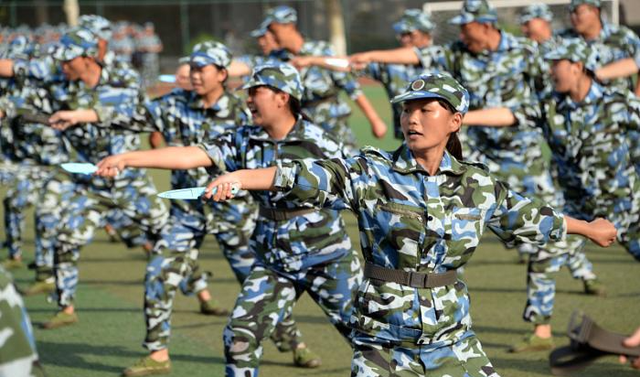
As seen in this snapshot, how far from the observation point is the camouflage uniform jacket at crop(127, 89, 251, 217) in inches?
Answer: 340

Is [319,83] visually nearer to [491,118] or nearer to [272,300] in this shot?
[491,118]

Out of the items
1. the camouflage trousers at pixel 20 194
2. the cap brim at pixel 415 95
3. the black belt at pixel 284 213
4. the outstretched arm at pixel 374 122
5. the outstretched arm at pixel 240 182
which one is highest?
the cap brim at pixel 415 95

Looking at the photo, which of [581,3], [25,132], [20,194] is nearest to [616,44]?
[581,3]

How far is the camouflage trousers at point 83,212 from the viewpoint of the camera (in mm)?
9969

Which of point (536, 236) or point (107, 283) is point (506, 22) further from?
point (536, 236)

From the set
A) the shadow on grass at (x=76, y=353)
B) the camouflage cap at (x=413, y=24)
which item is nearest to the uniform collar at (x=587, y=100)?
the shadow on grass at (x=76, y=353)

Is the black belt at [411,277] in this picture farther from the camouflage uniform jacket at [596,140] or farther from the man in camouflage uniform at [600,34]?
the man in camouflage uniform at [600,34]

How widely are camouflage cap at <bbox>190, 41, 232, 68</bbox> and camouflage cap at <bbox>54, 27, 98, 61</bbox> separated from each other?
1754 millimetres

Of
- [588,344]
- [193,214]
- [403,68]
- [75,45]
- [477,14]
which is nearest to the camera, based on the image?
[588,344]

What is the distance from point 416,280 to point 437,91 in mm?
863

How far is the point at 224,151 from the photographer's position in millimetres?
7047

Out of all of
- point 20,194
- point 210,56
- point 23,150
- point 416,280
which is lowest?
point 20,194

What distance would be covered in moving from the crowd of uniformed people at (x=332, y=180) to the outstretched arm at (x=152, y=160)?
0.01 m

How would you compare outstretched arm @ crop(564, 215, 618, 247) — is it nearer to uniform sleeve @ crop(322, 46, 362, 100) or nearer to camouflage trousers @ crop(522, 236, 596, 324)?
camouflage trousers @ crop(522, 236, 596, 324)
